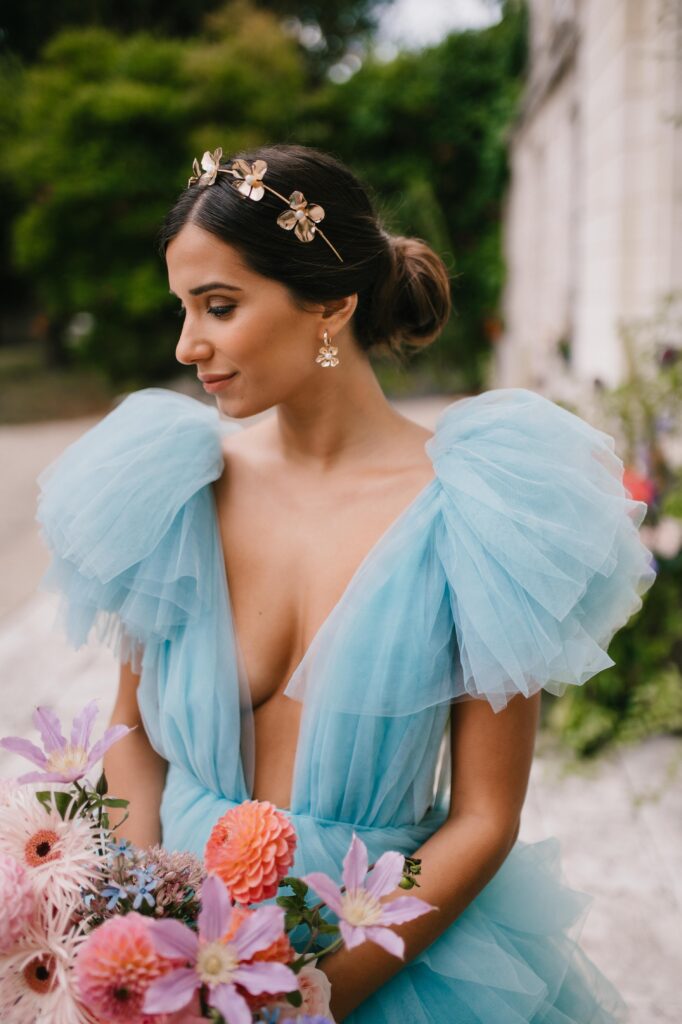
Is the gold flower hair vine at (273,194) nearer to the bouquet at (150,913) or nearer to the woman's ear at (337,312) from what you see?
the woman's ear at (337,312)

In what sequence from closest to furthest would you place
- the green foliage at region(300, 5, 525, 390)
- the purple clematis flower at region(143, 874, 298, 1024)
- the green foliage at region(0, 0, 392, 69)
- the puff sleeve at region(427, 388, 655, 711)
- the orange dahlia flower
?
the purple clematis flower at region(143, 874, 298, 1024) < the orange dahlia flower < the puff sleeve at region(427, 388, 655, 711) < the green foliage at region(300, 5, 525, 390) < the green foliage at region(0, 0, 392, 69)

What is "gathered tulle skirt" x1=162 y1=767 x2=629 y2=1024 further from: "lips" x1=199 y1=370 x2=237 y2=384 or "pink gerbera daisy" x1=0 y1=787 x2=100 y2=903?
"lips" x1=199 y1=370 x2=237 y2=384

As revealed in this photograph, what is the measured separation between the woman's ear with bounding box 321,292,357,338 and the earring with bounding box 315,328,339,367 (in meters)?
0.01

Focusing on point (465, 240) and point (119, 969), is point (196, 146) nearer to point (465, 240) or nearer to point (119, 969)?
point (465, 240)

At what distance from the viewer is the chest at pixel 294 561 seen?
1363 millimetres

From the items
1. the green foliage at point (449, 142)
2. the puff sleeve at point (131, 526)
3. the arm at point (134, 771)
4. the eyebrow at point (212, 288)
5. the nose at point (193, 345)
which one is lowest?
the arm at point (134, 771)

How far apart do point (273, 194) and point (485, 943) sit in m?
1.10

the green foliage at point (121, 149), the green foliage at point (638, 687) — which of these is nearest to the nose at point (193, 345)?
the green foliage at point (638, 687)

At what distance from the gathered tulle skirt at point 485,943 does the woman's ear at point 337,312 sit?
73cm

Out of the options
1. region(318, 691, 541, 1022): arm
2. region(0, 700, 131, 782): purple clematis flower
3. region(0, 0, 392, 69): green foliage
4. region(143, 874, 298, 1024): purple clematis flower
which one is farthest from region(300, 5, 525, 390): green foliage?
region(143, 874, 298, 1024): purple clematis flower

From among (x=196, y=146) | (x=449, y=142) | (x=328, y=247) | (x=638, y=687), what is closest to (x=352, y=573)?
(x=328, y=247)

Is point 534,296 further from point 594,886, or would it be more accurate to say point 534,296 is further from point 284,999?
point 284,999

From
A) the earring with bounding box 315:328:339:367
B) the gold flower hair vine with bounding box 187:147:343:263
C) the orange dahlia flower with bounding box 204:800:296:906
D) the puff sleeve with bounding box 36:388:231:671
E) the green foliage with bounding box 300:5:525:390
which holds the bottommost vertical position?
the orange dahlia flower with bounding box 204:800:296:906

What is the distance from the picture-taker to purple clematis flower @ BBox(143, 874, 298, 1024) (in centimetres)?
75
